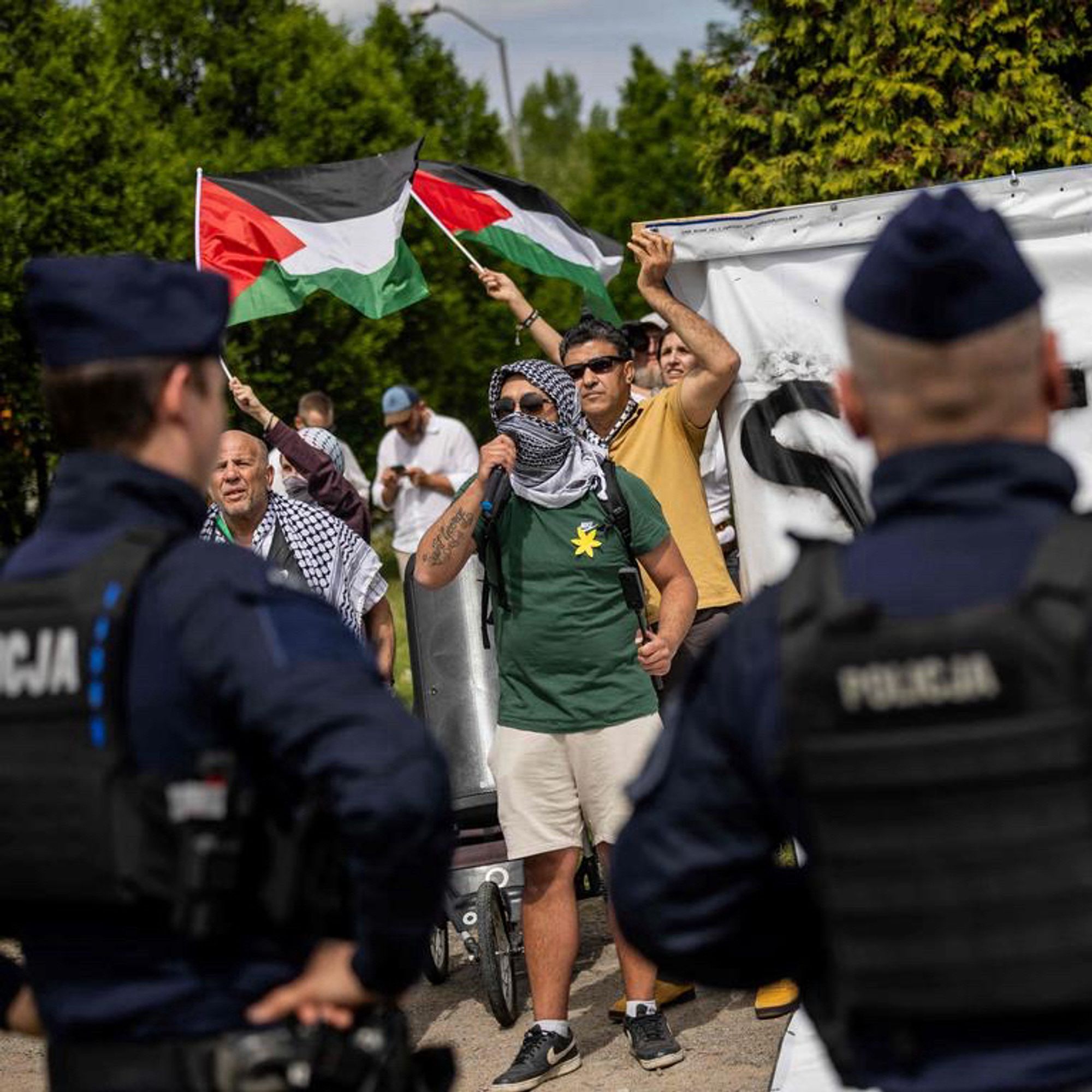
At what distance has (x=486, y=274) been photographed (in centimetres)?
812

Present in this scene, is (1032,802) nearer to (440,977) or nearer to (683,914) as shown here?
(683,914)

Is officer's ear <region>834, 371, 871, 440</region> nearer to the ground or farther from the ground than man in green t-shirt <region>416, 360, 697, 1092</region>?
farther from the ground

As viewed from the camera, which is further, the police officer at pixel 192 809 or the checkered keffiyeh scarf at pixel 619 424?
the checkered keffiyeh scarf at pixel 619 424

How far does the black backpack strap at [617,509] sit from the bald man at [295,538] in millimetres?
954

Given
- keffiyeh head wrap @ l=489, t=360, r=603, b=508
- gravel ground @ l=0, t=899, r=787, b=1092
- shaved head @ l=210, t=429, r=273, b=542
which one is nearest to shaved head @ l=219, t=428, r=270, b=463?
shaved head @ l=210, t=429, r=273, b=542

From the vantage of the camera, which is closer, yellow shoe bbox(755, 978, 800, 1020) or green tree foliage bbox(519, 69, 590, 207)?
yellow shoe bbox(755, 978, 800, 1020)

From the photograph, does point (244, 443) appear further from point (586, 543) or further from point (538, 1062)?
point (538, 1062)

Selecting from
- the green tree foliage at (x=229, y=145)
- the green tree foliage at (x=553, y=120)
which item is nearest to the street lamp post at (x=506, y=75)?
the green tree foliage at (x=229, y=145)

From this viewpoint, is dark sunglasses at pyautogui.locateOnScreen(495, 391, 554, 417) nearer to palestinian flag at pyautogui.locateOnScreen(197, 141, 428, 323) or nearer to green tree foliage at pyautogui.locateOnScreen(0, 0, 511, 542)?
palestinian flag at pyautogui.locateOnScreen(197, 141, 428, 323)

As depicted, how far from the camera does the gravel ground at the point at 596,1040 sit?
5883mm

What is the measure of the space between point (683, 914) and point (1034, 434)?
749 millimetres

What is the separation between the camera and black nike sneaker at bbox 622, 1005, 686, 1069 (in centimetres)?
594

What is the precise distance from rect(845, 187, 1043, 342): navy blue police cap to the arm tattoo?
3.70 meters

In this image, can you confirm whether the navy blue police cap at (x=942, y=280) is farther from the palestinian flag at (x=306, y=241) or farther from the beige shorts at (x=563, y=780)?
the palestinian flag at (x=306, y=241)
